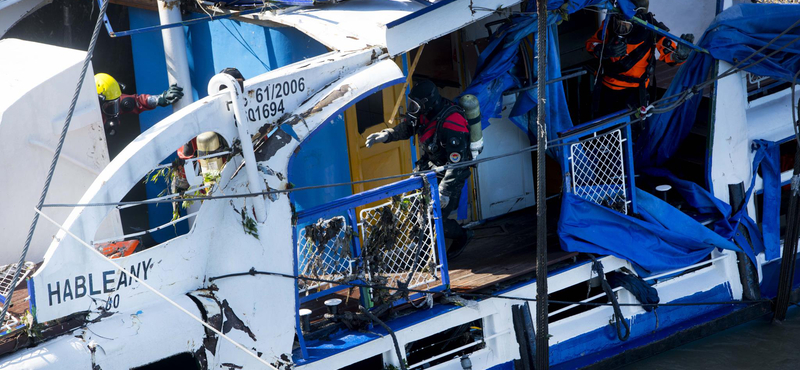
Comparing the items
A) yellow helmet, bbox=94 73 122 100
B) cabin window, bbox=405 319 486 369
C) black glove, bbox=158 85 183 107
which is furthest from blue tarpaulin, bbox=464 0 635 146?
yellow helmet, bbox=94 73 122 100

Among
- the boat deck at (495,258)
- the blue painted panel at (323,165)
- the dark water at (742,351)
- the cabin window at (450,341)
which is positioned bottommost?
the dark water at (742,351)

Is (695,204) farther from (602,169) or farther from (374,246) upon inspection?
(374,246)

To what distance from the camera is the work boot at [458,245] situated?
6875mm

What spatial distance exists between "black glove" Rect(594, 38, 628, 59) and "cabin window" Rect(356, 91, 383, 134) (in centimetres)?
213

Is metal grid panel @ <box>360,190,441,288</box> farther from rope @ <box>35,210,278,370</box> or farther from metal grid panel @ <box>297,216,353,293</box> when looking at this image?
rope @ <box>35,210,278,370</box>

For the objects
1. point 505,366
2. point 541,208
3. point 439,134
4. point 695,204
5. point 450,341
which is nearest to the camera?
point 541,208

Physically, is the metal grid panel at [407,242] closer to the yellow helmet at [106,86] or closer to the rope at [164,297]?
the rope at [164,297]

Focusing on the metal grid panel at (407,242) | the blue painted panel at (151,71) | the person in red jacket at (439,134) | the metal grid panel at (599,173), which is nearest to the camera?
the metal grid panel at (407,242)

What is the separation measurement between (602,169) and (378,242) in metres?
2.54

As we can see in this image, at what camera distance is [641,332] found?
7.16 metres

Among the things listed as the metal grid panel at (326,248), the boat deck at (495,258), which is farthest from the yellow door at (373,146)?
the metal grid panel at (326,248)

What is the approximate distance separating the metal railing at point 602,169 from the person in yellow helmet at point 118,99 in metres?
3.70

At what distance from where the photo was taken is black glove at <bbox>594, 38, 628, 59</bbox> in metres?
7.23

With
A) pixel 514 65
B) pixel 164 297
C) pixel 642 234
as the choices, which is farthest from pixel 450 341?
pixel 164 297
